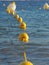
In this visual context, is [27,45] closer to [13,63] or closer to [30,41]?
[30,41]

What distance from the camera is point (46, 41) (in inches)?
727

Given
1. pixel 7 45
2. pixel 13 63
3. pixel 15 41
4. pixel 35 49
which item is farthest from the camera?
pixel 15 41

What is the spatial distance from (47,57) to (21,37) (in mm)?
4511

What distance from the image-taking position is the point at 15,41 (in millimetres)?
18422

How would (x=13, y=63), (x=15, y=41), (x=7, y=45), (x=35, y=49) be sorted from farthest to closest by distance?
(x=15, y=41)
(x=7, y=45)
(x=35, y=49)
(x=13, y=63)

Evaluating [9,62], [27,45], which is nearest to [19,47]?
[27,45]

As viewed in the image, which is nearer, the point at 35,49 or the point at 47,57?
the point at 47,57

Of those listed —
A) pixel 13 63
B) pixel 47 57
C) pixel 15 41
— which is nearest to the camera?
pixel 13 63

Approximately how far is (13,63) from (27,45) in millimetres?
4359

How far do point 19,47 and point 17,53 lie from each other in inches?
63.1

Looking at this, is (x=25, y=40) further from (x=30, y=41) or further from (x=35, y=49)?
(x=35, y=49)

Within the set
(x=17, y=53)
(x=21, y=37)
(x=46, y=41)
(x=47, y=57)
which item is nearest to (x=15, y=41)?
(x=21, y=37)

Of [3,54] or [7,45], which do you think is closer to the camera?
[3,54]

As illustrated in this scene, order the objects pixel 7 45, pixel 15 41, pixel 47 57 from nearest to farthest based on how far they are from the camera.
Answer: pixel 47 57 < pixel 7 45 < pixel 15 41
